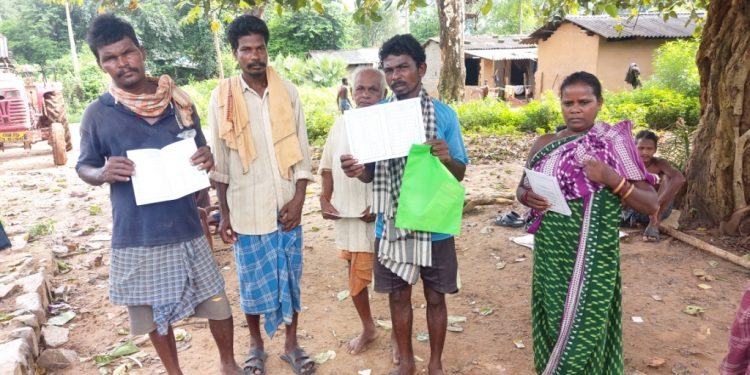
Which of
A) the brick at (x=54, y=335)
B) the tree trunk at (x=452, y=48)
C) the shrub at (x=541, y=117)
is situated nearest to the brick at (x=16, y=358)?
the brick at (x=54, y=335)

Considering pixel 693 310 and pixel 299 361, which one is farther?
pixel 693 310

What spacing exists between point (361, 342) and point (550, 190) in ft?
5.28

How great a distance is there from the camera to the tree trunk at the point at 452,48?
12.8 metres

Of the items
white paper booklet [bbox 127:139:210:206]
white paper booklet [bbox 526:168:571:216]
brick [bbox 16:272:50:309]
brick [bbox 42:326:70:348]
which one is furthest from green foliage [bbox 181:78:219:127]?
white paper booklet [bbox 526:168:571:216]

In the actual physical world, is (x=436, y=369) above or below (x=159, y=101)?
below

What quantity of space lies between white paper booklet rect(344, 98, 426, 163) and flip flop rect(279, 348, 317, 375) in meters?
1.34

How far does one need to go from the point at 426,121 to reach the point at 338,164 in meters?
0.81

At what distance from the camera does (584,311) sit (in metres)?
2.23

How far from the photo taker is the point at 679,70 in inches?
551

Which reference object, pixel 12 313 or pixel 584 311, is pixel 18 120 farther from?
pixel 584 311

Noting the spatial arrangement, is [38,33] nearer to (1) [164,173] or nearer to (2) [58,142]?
(2) [58,142]

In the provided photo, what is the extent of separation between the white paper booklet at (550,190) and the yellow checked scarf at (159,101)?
5.41 ft

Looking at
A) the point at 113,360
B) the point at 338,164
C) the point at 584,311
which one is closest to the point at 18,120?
the point at 113,360

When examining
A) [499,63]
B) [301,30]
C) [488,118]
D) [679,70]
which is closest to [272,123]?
[488,118]
